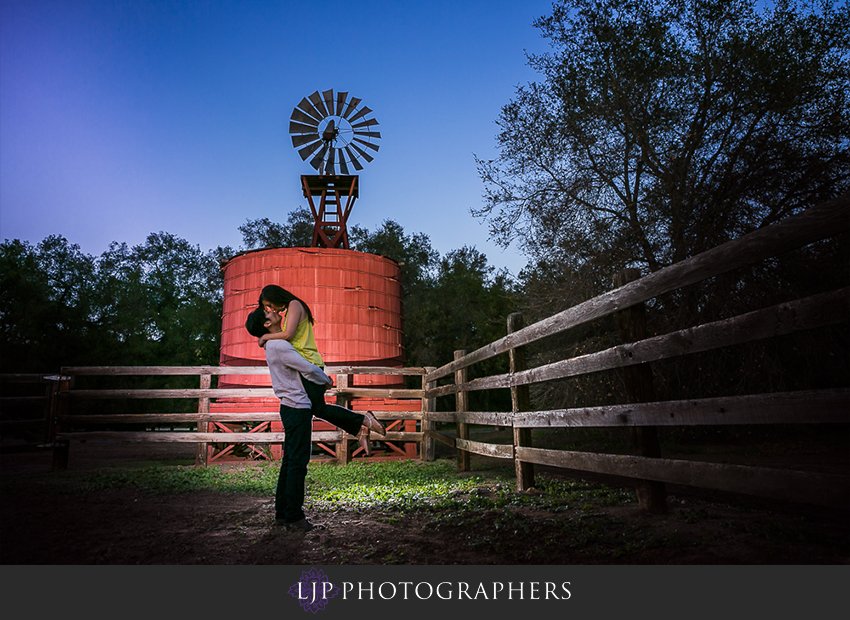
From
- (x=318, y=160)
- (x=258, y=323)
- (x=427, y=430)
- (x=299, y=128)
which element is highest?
(x=299, y=128)

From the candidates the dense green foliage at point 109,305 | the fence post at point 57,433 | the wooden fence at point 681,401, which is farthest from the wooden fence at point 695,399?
the dense green foliage at point 109,305

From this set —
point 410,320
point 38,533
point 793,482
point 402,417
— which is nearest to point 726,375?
point 402,417

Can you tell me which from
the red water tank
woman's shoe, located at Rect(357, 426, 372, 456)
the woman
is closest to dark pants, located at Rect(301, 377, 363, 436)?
the woman

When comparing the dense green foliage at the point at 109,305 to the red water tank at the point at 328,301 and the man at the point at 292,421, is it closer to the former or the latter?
the red water tank at the point at 328,301

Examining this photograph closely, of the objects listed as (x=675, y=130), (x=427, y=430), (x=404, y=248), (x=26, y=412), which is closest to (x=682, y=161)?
(x=675, y=130)

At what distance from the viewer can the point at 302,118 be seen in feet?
52.1

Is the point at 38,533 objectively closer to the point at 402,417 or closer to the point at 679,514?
the point at 679,514

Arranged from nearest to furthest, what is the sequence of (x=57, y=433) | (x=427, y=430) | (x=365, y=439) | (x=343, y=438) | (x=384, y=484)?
(x=365, y=439), (x=384, y=484), (x=57, y=433), (x=343, y=438), (x=427, y=430)

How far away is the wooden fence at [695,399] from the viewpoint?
6.22ft

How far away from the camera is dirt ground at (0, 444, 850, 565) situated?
244cm

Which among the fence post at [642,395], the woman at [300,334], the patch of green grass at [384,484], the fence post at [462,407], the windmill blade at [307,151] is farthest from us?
the windmill blade at [307,151]

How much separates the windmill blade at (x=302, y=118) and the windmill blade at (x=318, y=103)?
35 centimetres

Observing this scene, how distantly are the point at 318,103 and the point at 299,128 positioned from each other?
0.98m

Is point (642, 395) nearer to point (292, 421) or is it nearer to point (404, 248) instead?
point (292, 421)
